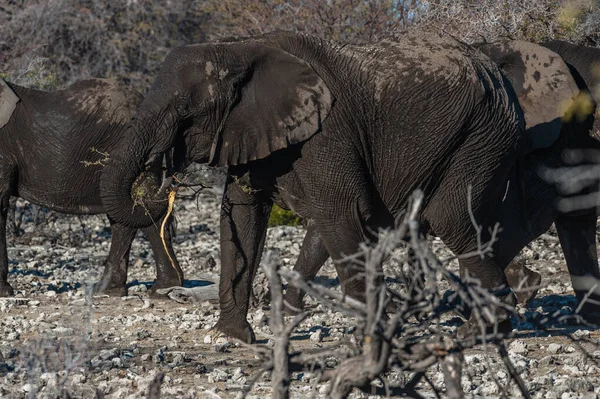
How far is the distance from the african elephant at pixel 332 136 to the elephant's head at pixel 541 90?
56cm

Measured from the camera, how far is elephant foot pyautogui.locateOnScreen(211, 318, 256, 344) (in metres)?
7.69

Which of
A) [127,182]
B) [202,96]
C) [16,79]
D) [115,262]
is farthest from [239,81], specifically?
[16,79]

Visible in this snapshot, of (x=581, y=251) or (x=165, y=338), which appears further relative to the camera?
(x=581, y=251)

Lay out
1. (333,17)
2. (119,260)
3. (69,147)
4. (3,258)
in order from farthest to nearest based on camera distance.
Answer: (333,17) → (69,147) → (119,260) → (3,258)

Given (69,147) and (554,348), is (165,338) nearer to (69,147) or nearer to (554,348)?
(554,348)

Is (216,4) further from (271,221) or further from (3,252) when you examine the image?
(3,252)

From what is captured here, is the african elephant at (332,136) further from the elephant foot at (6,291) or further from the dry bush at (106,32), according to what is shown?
the dry bush at (106,32)

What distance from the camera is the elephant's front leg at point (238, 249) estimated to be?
304 inches

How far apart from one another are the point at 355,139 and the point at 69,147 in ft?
13.3

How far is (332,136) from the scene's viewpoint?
7.33m

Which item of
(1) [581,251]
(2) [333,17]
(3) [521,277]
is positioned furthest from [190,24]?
(1) [581,251]

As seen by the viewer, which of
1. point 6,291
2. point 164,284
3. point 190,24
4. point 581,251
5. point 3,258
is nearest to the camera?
point 581,251

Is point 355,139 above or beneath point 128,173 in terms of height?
above

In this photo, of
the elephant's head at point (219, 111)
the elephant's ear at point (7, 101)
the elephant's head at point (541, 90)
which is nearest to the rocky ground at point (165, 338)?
the elephant's head at point (219, 111)
